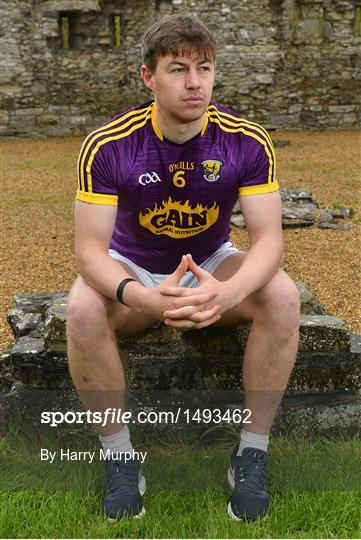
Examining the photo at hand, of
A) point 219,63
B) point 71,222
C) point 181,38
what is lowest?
point 71,222

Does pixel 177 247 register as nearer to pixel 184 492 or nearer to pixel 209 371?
pixel 209 371

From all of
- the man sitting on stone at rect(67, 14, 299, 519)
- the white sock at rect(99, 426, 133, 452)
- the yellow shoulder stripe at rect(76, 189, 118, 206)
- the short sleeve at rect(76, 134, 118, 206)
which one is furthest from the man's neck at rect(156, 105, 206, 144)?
the white sock at rect(99, 426, 133, 452)

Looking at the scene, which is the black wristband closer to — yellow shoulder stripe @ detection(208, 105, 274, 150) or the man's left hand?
the man's left hand

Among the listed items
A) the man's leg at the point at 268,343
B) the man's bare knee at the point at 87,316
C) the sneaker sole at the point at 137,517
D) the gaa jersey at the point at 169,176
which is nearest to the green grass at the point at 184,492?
the sneaker sole at the point at 137,517

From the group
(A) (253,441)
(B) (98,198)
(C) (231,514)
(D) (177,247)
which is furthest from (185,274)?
(C) (231,514)

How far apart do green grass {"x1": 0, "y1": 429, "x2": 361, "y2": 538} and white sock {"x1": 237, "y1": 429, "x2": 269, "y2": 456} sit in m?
0.14

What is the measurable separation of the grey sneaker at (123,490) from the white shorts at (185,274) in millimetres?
665

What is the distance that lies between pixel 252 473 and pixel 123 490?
0.45m

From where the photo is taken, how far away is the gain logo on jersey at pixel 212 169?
264 centimetres

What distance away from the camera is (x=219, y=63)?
495 inches

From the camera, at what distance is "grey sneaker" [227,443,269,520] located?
2383mm

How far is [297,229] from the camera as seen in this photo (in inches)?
254

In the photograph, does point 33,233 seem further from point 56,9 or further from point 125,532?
point 56,9

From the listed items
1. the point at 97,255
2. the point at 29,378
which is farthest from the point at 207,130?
the point at 29,378
